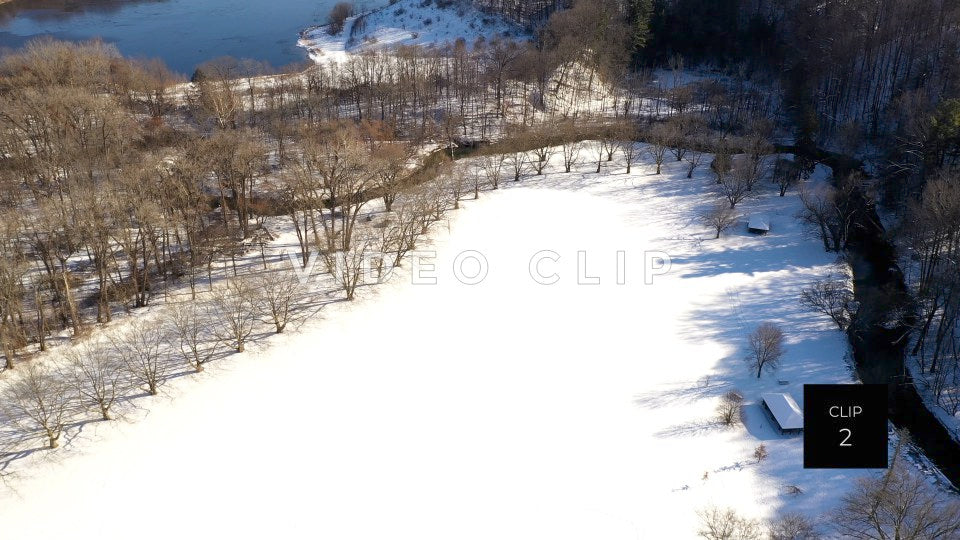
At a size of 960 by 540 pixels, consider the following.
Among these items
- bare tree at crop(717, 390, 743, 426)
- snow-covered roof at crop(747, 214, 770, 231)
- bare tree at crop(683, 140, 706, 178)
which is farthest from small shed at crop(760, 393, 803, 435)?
bare tree at crop(683, 140, 706, 178)

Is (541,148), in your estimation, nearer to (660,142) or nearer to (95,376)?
(660,142)

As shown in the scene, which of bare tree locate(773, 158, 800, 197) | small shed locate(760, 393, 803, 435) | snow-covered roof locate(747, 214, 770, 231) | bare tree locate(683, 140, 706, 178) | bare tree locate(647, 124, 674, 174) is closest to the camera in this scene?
small shed locate(760, 393, 803, 435)

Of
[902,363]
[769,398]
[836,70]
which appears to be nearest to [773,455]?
[769,398]

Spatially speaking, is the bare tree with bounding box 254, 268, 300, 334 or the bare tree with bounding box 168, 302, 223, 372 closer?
the bare tree with bounding box 168, 302, 223, 372

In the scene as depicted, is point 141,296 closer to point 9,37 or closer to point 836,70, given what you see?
point 836,70

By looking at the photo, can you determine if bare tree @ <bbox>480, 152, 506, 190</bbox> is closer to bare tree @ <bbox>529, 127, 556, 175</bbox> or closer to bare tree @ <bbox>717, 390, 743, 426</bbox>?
bare tree @ <bbox>529, 127, 556, 175</bbox>

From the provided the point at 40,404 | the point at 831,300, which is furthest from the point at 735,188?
the point at 40,404
